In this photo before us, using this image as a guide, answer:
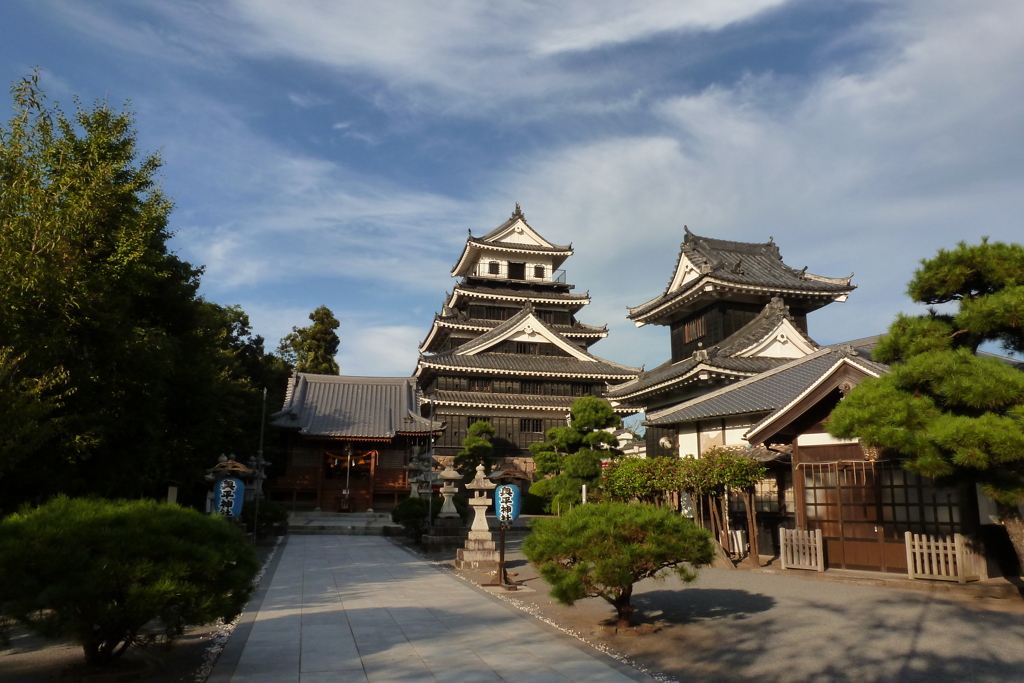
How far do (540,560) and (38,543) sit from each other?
5322mm

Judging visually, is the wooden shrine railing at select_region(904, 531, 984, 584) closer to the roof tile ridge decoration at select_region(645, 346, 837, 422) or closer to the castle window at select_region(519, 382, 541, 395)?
the roof tile ridge decoration at select_region(645, 346, 837, 422)

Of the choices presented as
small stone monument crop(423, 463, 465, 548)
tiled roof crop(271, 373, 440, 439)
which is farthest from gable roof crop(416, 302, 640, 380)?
small stone monument crop(423, 463, 465, 548)

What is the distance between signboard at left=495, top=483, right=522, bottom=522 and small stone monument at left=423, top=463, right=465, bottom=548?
3.40 metres

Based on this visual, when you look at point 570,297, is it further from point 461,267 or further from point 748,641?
point 748,641

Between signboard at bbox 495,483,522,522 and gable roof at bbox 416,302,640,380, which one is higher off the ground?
gable roof at bbox 416,302,640,380

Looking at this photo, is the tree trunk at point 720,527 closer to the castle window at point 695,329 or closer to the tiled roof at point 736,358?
the tiled roof at point 736,358

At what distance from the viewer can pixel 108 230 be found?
12805 millimetres

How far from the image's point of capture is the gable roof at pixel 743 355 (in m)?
22.0

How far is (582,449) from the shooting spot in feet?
79.7

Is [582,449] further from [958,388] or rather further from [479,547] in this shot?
[958,388]

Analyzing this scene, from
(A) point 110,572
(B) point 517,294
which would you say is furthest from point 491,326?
(A) point 110,572

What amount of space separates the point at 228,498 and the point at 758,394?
44.3 feet

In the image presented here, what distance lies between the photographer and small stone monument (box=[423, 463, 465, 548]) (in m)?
20.0

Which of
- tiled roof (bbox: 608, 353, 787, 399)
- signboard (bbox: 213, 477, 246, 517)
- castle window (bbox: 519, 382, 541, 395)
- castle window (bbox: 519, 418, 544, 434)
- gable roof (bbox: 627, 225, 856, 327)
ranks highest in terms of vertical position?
gable roof (bbox: 627, 225, 856, 327)
